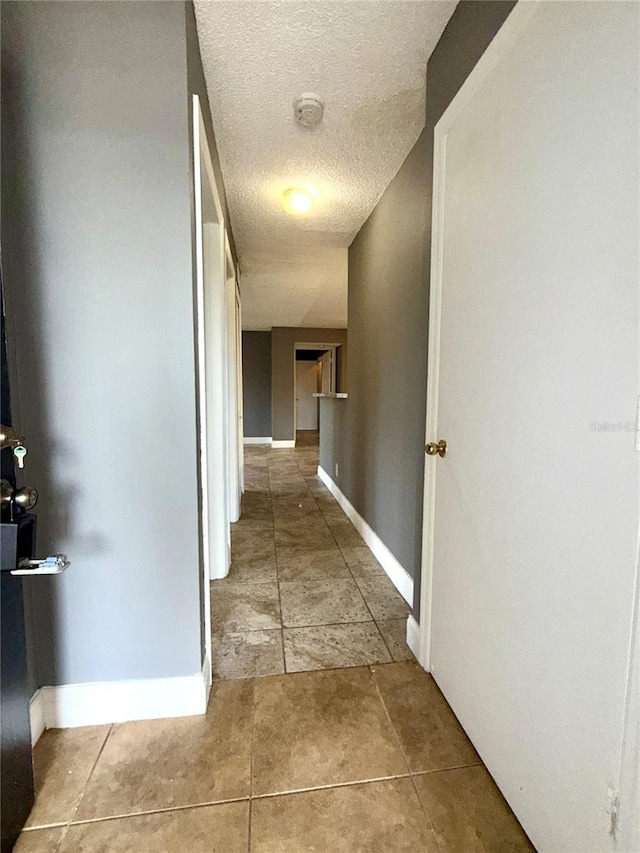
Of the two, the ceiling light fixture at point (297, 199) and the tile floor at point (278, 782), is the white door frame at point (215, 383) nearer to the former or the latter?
the ceiling light fixture at point (297, 199)

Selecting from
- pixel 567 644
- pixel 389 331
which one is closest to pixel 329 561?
pixel 389 331

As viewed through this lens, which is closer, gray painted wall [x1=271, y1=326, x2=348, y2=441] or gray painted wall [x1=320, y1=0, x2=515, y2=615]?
gray painted wall [x1=320, y1=0, x2=515, y2=615]

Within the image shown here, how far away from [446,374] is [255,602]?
1.56 meters

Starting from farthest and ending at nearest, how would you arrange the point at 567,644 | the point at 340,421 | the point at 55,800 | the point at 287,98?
1. the point at 340,421
2. the point at 287,98
3. the point at 55,800
4. the point at 567,644

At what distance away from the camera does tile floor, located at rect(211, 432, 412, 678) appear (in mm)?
1704

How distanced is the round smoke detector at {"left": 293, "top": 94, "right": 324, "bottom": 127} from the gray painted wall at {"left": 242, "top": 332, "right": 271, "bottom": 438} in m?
6.47

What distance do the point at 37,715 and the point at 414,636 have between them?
139 centimetres

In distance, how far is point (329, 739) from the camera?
1.29 meters

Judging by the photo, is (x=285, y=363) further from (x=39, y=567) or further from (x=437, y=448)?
(x=39, y=567)

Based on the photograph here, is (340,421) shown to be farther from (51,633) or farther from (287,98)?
(51,633)

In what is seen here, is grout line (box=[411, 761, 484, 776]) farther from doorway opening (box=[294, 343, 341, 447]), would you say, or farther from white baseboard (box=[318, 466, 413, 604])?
doorway opening (box=[294, 343, 341, 447])

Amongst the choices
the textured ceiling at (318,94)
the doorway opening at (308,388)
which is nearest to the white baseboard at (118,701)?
the textured ceiling at (318,94)

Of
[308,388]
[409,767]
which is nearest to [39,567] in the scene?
[409,767]

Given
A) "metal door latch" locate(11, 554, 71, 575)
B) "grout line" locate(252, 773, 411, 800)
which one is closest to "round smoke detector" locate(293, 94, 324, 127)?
"metal door latch" locate(11, 554, 71, 575)
